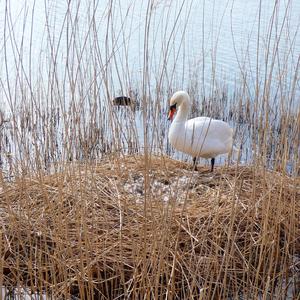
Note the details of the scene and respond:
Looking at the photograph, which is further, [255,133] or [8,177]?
[8,177]

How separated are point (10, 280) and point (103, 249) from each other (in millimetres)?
459

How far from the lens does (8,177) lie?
334 centimetres

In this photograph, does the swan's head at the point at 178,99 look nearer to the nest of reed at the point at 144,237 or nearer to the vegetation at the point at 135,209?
the vegetation at the point at 135,209

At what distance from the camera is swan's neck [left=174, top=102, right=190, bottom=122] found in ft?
13.2

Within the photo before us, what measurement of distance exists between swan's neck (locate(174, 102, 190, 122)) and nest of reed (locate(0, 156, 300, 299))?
0.85 metres

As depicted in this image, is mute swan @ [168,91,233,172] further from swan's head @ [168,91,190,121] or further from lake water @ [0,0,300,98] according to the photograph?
lake water @ [0,0,300,98]

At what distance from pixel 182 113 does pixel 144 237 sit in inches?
92.7

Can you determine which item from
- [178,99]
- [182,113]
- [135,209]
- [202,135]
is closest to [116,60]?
[178,99]

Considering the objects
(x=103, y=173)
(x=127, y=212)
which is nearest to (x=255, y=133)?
(x=127, y=212)

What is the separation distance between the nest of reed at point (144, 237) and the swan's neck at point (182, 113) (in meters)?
0.85

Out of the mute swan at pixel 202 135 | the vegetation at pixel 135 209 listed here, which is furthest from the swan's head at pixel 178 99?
the vegetation at pixel 135 209

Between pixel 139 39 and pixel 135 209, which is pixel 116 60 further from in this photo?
pixel 135 209

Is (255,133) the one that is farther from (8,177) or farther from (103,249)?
(8,177)

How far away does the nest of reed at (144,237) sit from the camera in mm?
1863
